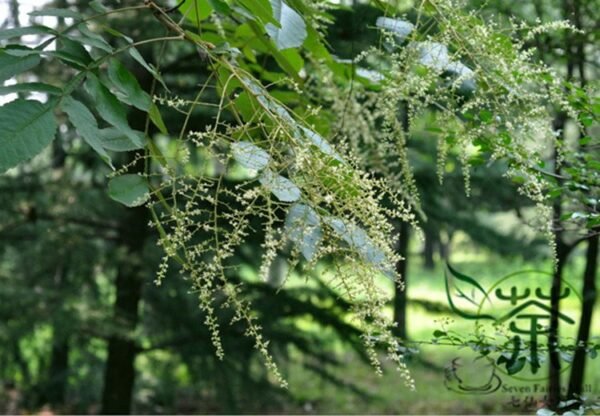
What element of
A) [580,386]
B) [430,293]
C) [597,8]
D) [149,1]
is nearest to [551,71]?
[149,1]

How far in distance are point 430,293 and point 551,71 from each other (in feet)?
43.0

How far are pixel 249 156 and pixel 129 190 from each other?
21 centimetres

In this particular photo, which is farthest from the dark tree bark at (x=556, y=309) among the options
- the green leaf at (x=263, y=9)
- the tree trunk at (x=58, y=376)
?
the tree trunk at (x=58, y=376)

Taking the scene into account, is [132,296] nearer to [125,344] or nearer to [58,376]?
[125,344]

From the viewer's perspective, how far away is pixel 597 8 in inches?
116

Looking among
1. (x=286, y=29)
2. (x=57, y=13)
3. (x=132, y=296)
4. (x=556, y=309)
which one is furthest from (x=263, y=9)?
(x=132, y=296)

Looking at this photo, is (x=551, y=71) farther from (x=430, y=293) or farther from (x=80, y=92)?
(x=430, y=293)

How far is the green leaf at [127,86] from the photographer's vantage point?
1311mm

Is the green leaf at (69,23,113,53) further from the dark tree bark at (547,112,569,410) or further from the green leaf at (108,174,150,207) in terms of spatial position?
the dark tree bark at (547,112,569,410)

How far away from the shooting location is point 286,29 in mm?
1311

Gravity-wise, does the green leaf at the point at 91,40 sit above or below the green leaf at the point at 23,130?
above

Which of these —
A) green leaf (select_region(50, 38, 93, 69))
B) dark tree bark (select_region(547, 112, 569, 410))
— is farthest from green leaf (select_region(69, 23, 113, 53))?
dark tree bark (select_region(547, 112, 569, 410))

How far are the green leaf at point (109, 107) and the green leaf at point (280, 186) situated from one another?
0.22m

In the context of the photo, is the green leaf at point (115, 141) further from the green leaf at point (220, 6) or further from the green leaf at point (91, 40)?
the green leaf at point (220, 6)
